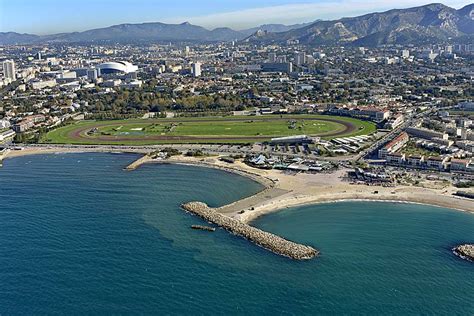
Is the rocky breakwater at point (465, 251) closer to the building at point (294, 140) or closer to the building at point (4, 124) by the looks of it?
the building at point (294, 140)

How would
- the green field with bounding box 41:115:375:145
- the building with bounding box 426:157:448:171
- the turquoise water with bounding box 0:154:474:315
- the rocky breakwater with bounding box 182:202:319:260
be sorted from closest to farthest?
the turquoise water with bounding box 0:154:474:315
the rocky breakwater with bounding box 182:202:319:260
the building with bounding box 426:157:448:171
the green field with bounding box 41:115:375:145

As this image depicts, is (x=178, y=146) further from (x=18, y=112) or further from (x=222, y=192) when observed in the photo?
(x=18, y=112)

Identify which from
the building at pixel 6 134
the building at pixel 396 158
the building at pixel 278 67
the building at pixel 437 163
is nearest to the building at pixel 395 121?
the building at pixel 396 158

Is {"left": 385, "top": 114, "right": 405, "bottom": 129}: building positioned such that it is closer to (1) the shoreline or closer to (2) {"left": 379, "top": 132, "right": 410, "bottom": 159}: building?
(2) {"left": 379, "top": 132, "right": 410, "bottom": 159}: building

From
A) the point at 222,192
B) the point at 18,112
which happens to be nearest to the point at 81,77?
the point at 18,112

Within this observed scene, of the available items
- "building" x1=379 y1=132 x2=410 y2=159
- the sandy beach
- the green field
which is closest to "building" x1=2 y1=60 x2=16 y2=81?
the green field

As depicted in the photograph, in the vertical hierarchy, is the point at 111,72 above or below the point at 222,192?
above
